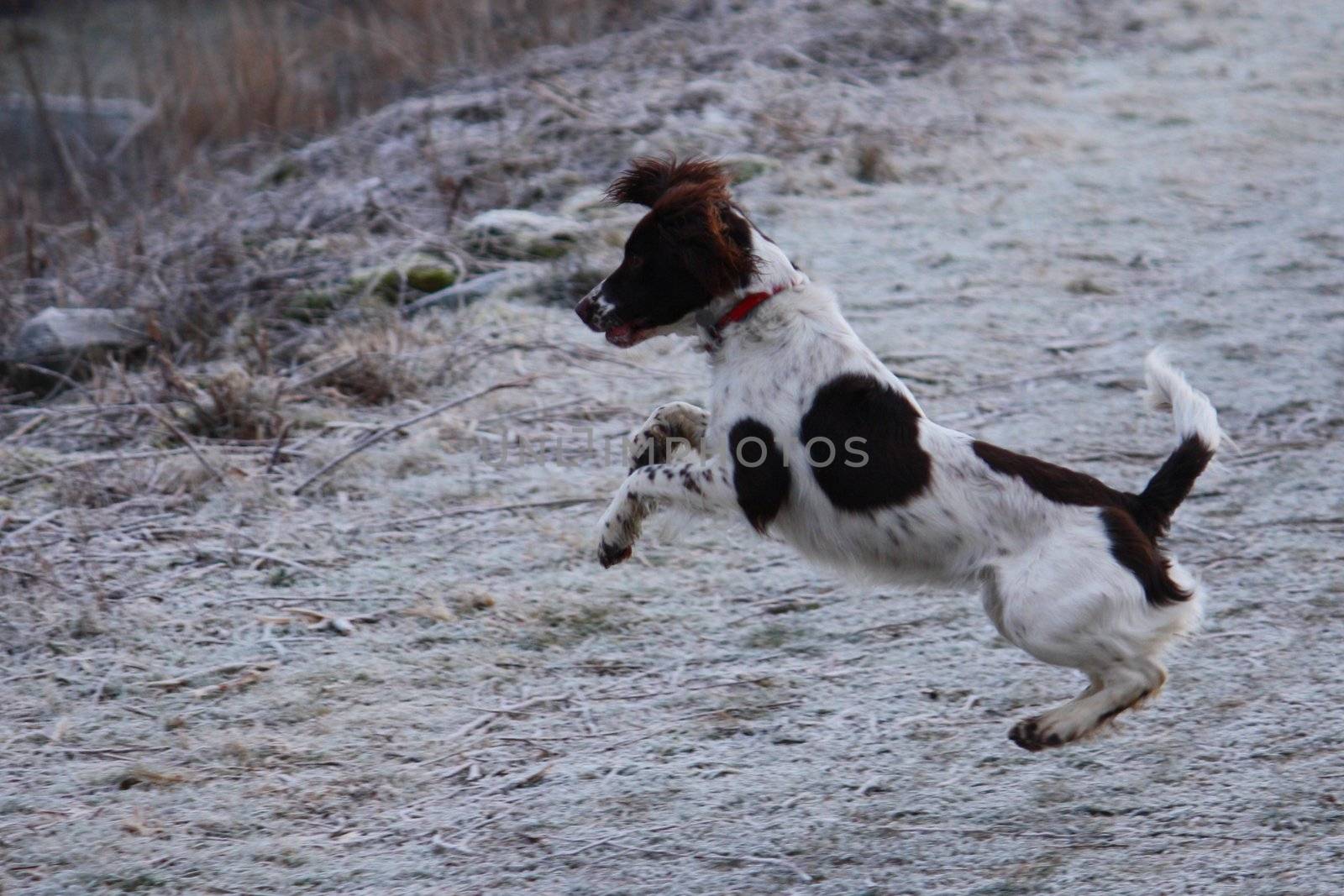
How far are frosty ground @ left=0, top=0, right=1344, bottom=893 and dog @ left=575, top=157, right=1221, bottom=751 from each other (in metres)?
0.37

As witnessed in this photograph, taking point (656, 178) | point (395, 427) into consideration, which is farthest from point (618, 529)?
point (395, 427)

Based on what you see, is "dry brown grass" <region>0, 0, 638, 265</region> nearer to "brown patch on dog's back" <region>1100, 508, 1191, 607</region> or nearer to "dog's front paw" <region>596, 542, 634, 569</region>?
"dog's front paw" <region>596, 542, 634, 569</region>

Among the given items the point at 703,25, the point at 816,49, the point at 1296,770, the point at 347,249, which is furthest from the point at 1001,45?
the point at 1296,770

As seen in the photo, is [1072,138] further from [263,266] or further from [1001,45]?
[263,266]

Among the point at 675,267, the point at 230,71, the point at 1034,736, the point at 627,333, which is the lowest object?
the point at 1034,736

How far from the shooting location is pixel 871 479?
3.15 metres

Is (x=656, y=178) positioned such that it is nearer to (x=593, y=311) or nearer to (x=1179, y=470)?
(x=593, y=311)

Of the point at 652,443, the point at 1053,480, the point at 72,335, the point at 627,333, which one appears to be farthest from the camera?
the point at 72,335

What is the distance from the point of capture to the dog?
2.99 m

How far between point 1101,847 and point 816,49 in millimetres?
7826

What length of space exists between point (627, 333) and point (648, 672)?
2.86 feet

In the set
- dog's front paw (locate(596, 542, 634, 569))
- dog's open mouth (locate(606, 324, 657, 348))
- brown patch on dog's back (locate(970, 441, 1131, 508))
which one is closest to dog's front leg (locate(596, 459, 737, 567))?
dog's front paw (locate(596, 542, 634, 569))

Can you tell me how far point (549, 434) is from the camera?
5.11 metres

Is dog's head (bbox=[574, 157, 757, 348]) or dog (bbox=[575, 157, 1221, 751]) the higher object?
dog's head (bbox=[574, 157, 757, 348])
